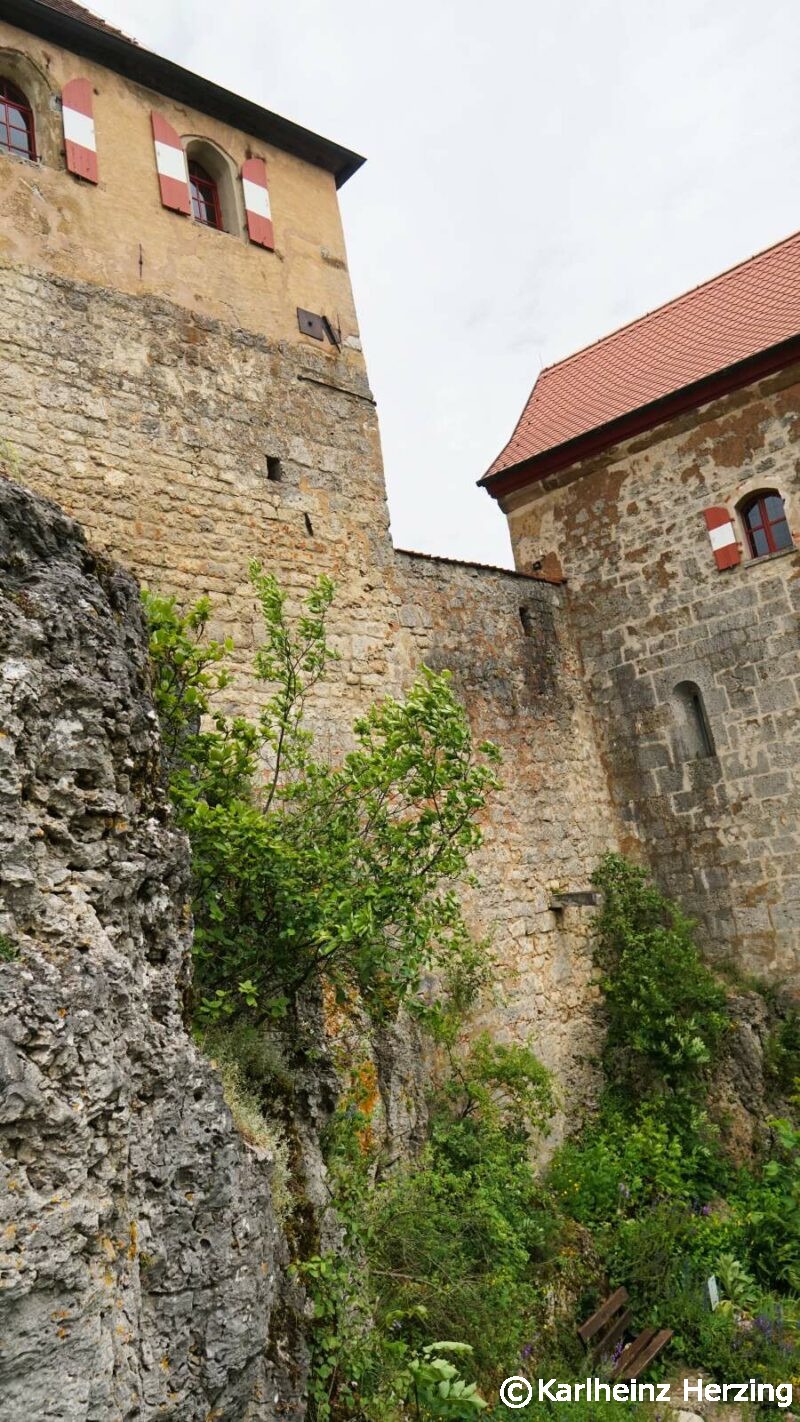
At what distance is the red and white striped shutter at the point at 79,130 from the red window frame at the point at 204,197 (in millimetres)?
978

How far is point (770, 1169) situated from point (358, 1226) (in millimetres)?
4660

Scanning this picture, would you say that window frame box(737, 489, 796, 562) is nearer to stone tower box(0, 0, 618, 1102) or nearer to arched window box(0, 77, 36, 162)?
stone tower box(0, 0, 618, 1102)

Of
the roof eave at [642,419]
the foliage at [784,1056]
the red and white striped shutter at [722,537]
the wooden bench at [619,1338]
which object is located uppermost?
the roof eave at [642,419]

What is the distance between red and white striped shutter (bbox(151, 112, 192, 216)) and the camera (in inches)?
340

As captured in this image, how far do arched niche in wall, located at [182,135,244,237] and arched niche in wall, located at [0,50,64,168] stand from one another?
1.35 meters

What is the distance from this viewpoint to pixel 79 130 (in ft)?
26.7

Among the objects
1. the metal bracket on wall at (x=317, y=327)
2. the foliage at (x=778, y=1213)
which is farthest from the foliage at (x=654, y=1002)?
the metal bracket on wall at (x=317, y=327)

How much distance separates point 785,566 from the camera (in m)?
10.2

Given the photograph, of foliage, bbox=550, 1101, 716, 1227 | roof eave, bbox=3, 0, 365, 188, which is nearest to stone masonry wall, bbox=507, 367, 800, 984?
foliage, bbox=550, 1101, 716, 1227

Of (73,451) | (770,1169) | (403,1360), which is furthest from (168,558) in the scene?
(770,1169)

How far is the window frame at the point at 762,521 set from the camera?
10273 mm

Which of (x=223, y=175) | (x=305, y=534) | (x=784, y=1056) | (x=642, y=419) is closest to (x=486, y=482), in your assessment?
(x=642, y=419)

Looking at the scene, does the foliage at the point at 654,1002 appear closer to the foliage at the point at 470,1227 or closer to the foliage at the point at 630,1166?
the foliage at the point at 630,1166

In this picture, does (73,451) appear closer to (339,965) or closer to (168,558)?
(168,558)
